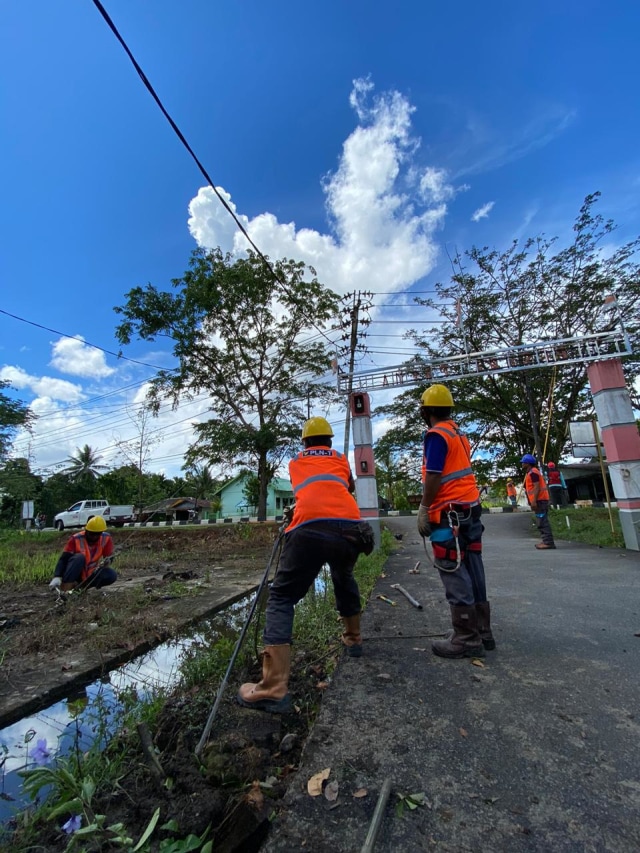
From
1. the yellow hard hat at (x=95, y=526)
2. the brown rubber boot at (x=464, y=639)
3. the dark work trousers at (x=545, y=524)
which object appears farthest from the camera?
the dark work trousers at (x=545, y=524)

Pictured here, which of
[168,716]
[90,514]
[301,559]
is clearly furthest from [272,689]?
[90,514]

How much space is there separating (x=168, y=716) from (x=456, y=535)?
77.8 inches

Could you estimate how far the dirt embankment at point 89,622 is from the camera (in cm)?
309

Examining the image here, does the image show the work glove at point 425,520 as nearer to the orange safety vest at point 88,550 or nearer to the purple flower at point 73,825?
the purple flower at point 73,825

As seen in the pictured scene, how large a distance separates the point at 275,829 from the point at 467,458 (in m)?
2.30

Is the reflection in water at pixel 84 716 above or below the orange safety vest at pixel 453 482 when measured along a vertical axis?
below

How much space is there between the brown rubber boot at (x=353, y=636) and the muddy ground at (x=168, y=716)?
0.18 meters

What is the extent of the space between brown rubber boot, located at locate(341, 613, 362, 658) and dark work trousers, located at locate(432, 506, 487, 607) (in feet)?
2.14

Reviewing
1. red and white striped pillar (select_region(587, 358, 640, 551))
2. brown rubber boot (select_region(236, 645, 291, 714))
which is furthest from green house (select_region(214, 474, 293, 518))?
brown rubber boot (select_region(236, 645, 291, 714))

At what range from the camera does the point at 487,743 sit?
1.74m

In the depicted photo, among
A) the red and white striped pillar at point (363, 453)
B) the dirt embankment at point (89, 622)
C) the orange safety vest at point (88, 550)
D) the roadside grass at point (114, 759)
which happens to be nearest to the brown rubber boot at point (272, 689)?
the roadside grass at point (114, 759)

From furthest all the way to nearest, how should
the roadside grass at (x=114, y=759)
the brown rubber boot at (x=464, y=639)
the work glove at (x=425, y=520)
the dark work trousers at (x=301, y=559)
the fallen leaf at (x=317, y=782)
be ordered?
1. the work glove at (x=425, y=520)
2. the brown rubber boot at (x=464, y=639)
3. the dark work trousers at (x=301, y=559)
4. the fallen leaf at (x=317, y=782)
5. the roadside grass at (x=114, y=759)

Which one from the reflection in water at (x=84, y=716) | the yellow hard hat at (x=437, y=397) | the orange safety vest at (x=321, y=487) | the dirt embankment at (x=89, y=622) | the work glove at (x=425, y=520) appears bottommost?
the reflection in water at (x=84, y=716)

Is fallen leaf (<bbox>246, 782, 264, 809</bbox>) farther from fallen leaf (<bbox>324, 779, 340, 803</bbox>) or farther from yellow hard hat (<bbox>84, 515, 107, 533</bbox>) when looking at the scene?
yellow hard hat (<bbox>84, 515, 107, 533</bbox>)
